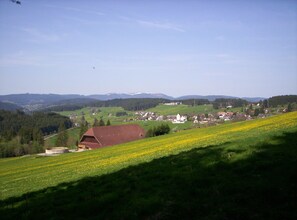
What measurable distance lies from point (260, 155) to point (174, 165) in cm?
449

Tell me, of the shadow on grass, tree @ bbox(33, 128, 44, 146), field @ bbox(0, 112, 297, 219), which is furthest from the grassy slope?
tree @ bbox(33, 128, 44, 146)

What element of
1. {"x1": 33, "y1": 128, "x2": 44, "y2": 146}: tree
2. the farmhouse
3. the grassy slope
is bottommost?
{"x1": 33, "y1": 128, "x2": 44, "y2": 146}: tree

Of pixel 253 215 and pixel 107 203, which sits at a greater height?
pixel 253 215

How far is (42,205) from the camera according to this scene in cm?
1234

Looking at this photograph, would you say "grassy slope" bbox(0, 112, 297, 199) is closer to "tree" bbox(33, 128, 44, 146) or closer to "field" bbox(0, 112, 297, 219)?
"field" bbox(0, 112, 297, 219)

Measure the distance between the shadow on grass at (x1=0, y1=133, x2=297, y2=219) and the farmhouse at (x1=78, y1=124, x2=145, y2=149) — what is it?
7889cm

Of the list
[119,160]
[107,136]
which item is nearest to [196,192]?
[119,160]

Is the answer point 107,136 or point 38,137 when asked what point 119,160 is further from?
point 38,137

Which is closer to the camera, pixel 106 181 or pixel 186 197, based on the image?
pixel 186 197

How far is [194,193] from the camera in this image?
10.4 metres

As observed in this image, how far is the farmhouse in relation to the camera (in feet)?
308

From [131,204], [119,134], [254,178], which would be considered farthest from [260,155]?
[119,134]

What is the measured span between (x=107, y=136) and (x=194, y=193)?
88198 mm

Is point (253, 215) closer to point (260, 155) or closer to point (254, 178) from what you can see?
point (254, 178)
